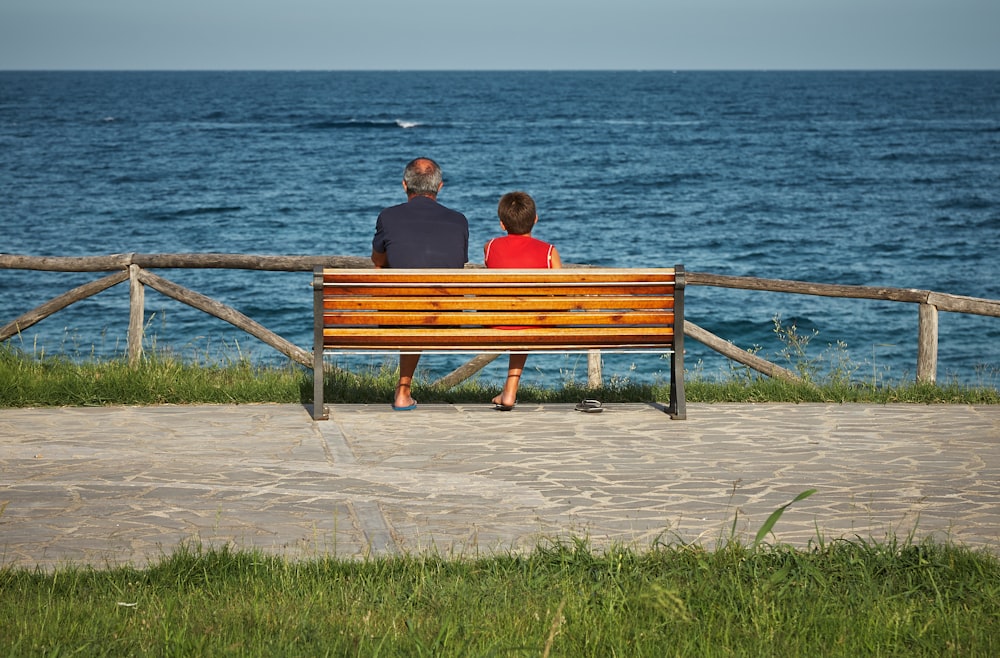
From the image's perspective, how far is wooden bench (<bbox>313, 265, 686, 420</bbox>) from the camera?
26.4 feet

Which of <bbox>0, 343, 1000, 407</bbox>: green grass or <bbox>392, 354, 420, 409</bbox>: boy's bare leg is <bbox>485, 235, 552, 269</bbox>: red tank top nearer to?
<bbox>392, 354, 420, 409</bbox>: boy's bare leg

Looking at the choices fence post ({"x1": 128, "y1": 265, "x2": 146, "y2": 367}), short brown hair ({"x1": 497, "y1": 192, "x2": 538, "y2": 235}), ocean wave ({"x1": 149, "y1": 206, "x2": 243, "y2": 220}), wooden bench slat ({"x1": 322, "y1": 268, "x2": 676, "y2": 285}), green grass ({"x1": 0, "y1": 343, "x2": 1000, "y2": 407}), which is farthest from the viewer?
ocean wave ({"x1": 149, "y1": 206, "x2": 243, "y2": 220})

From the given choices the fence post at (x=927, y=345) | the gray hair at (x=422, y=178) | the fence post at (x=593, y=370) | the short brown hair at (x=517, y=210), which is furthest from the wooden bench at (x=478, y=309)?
the fence post at (x=927, y=345)

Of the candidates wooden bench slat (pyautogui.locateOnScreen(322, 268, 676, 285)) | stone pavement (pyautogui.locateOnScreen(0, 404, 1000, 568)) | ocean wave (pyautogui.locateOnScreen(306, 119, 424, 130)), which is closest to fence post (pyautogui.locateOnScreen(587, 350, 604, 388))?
stone pavement (pyautogui.locateOnScreen(0, 404, 1000, 568))

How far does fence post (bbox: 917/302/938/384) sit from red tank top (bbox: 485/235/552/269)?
332 centimetres

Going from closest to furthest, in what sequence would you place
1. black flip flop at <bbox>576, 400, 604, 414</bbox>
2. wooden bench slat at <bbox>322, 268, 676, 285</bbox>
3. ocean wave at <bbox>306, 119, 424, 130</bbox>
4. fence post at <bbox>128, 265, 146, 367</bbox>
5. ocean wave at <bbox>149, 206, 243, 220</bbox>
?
wooden bench slat at <bbox>322, 268, 676, 285</bbox> < black flip flop at <bbox>576, 400, 604, 414</bbox> < fence post at <bbox>128, 265, 146, 367</bbox> < ocean wave at <bbox>149, 206, 243, 220</bbox> < ocean wave at <bbox>306, 119, 424, 130</bbox>

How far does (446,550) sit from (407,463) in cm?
172

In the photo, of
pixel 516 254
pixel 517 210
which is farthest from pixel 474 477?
pixel 517 210

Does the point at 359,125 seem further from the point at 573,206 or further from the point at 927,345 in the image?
the point at 927,345

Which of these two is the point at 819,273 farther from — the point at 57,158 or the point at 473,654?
the point at 57,158

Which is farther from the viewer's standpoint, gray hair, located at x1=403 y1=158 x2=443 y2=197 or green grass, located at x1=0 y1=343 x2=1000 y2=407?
green grass, located at x1=0 y1=343 x2=1000 y2=407

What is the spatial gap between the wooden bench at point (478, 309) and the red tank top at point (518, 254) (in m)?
0.46

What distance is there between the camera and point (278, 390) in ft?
29.9

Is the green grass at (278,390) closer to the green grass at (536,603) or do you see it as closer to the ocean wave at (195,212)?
the green grass at (536,603)
